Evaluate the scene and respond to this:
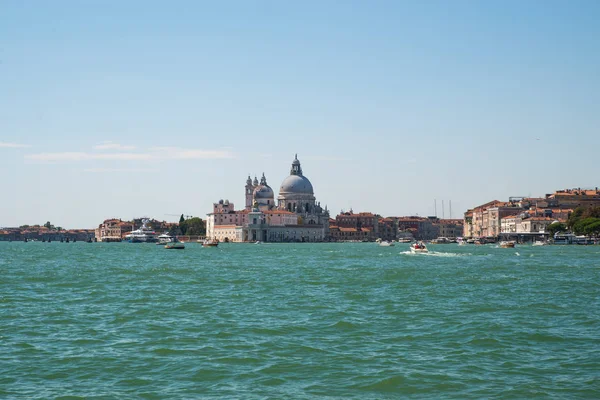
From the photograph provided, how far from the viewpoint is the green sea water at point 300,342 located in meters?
11.1

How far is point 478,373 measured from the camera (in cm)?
1193

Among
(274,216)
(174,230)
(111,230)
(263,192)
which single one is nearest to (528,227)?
(274,216)

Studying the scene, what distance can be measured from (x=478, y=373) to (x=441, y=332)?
141 inches

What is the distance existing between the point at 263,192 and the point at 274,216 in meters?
10.5

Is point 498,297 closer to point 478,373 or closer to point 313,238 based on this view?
point 478,373

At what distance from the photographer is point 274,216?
5290 inches

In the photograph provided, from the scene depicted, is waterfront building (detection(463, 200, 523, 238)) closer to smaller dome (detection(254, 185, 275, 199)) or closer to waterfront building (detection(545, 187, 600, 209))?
waterfront building (detection(545, 187, 600, 209))

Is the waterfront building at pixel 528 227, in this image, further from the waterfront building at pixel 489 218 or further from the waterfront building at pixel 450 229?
the waterfront building at pixel 450 229

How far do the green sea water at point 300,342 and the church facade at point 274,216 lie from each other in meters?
106

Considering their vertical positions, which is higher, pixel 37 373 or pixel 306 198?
pixel 306 198

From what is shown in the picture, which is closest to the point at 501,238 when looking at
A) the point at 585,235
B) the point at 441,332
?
the point at 585,235

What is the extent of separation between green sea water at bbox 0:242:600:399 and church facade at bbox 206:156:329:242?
348 feet

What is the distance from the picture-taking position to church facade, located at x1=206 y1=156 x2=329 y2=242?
13162 centimetres

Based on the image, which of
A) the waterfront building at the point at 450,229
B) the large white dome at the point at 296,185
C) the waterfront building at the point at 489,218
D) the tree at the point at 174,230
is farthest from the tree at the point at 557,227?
the waterfront building at the point at 450,229
